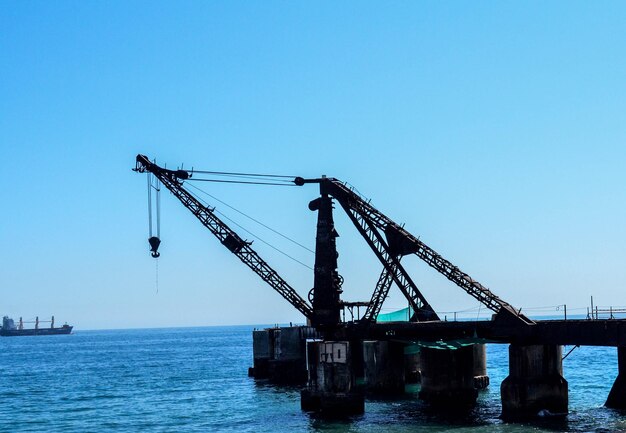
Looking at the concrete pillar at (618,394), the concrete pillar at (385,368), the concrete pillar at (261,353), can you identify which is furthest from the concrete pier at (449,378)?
the concrete pillar at (261,353)

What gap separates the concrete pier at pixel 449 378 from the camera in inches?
2034

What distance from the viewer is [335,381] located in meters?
49.5

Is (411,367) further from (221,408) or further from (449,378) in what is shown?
(221,408)

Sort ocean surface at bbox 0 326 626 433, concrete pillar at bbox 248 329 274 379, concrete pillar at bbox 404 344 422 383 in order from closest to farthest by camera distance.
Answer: ocean surface at bbox 0 326 626 433 < concrete pillar at bbox 404 344 422 383 < concrete pillar at bbox 248 329 274 379

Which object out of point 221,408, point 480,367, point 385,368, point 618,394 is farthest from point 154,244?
point 618,394

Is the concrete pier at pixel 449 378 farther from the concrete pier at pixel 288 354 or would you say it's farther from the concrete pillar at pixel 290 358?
the concrete pillar at pixel 290 358

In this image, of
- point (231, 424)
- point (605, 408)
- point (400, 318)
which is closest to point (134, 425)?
point (231, 424)

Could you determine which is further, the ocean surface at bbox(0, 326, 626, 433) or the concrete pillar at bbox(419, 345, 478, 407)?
the concrete pillar at bbox(419, 345, 478, 407)

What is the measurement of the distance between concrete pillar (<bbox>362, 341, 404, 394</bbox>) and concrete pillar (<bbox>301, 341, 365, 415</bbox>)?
37.6ft

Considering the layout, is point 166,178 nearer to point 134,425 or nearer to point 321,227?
point 321,227

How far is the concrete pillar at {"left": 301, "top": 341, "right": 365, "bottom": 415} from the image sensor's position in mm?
49122

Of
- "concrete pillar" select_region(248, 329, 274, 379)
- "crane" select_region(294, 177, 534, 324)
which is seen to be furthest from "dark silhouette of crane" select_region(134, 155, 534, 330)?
"concrete pillar" select_region(248, 329, 274, 379)

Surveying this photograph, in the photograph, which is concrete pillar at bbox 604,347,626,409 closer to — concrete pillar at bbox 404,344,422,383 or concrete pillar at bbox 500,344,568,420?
concrete pillar at bbox 500,344,568,420

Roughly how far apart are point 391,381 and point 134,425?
1857cm
